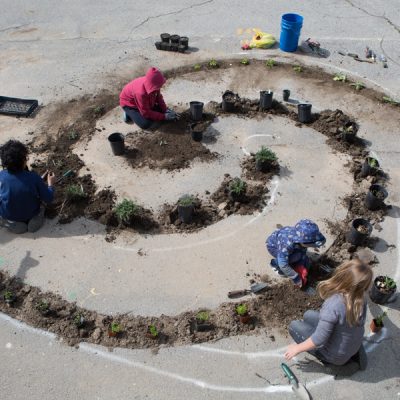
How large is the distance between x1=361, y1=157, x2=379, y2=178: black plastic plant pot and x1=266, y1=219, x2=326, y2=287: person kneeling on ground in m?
2.66

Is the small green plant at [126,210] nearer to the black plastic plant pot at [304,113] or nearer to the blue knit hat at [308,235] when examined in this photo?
the blue knit hat at [308,235]

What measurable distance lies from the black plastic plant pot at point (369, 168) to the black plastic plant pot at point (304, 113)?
6.18ft

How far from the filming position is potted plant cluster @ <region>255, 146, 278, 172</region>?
8305 mm

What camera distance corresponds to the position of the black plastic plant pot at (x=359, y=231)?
701 cm

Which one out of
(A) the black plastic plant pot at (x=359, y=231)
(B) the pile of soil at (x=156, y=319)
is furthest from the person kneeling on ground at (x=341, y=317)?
(A) the black plastic plant pot at (x=359, y=231)

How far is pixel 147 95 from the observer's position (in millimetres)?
9273

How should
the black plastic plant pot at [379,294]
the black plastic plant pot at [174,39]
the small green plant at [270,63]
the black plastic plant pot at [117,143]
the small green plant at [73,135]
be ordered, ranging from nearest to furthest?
the black plastic plant pot at [379,294], the black plastic plant pot at [117,143], the small green plant at [73,135], the small green plant at [270,63], the black plastic plant pot at [174,39]

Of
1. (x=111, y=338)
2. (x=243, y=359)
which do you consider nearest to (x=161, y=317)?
(x=111, y=338)

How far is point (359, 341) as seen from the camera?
5.16 m

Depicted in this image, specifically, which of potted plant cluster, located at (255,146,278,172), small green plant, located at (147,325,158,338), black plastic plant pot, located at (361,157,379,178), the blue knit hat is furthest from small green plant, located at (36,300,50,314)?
black plastic plant pot, located at (361,157,379,178)

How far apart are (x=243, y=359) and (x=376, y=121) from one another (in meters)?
6.66

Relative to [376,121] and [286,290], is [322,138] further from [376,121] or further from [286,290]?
[286,290]

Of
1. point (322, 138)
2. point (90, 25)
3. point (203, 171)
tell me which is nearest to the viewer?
point (203, 171)

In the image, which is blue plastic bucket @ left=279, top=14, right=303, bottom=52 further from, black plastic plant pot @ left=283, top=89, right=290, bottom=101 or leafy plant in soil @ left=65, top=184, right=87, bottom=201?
leafy plant in soil @ left=65, top=184, right=87, bottom=201
